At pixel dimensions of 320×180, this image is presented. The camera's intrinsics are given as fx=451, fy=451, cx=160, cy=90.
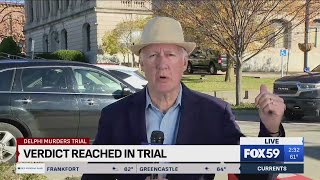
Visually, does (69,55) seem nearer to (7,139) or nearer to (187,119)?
(7,139)

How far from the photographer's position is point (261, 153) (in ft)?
8.13

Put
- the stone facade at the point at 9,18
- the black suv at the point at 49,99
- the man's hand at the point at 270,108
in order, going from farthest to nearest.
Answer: the stone facade at the point at 9,18
the black suv at the point at 49,99
the man's hand at the point at 270,108

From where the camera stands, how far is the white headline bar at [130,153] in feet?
8.01

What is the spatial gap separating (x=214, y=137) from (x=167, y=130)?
0.27m

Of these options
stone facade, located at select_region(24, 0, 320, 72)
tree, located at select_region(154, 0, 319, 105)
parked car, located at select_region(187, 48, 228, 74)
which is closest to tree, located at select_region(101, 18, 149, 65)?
stone facade, located at select_region(24, 0, 320, 72)

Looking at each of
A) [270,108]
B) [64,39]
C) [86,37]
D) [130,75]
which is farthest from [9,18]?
[270,108]

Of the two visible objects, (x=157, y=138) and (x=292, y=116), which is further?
(x=292, y=116)

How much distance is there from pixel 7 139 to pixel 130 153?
5332 millimetres

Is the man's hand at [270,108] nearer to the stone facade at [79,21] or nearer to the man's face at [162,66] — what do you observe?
the man's face at [162,66]

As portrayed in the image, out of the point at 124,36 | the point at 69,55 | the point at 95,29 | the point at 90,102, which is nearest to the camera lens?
the point at 90,102

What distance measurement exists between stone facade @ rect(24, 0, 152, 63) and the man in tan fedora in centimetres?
3556

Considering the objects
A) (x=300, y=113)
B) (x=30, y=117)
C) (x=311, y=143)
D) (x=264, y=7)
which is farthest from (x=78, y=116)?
(x=264, y=7)

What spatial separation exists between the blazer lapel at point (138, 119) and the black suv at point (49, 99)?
5.15 m

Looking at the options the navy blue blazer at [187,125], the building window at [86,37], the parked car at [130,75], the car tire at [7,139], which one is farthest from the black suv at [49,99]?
the building window at [86,37]
